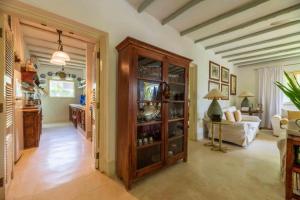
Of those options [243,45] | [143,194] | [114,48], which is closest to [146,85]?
[114,48]

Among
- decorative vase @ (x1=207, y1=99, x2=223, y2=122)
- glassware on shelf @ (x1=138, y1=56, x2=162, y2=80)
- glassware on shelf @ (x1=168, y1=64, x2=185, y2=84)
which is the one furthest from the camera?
A: decorative vase @ (x1=207, y1=99, x2=223, y2=122)

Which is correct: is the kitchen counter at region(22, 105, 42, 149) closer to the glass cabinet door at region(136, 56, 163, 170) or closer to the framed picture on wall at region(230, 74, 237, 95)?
the glass cabinet door at region(136, 56, 163, 170)

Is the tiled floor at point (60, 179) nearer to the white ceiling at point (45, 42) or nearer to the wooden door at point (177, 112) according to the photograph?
the wooden door at point (177, 112)

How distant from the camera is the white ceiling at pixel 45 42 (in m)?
3.16

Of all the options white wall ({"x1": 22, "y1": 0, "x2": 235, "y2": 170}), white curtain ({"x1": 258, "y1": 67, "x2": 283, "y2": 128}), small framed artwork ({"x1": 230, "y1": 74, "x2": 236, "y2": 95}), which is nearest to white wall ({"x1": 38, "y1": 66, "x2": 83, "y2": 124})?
white wall ({"x1": 22, "y1": 0, "x2": 235, "y2": 170})

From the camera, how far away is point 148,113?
6.96ft

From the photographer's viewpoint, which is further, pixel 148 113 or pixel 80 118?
pixel 80 118

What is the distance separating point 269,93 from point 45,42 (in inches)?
300

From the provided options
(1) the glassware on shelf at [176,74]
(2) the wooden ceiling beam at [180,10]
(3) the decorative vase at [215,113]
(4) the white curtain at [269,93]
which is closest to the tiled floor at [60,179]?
(1) the glassware on shelf at [176,74]

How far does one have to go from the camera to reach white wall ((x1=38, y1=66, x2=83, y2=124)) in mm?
6555

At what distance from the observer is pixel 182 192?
1.72 m

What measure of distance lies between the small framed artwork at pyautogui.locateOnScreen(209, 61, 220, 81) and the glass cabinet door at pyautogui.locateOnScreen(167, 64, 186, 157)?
2300 millimetres

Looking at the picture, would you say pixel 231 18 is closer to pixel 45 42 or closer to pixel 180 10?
pixel 180 10

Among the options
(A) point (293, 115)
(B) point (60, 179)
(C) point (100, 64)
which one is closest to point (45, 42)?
(C) point (100, 64)
